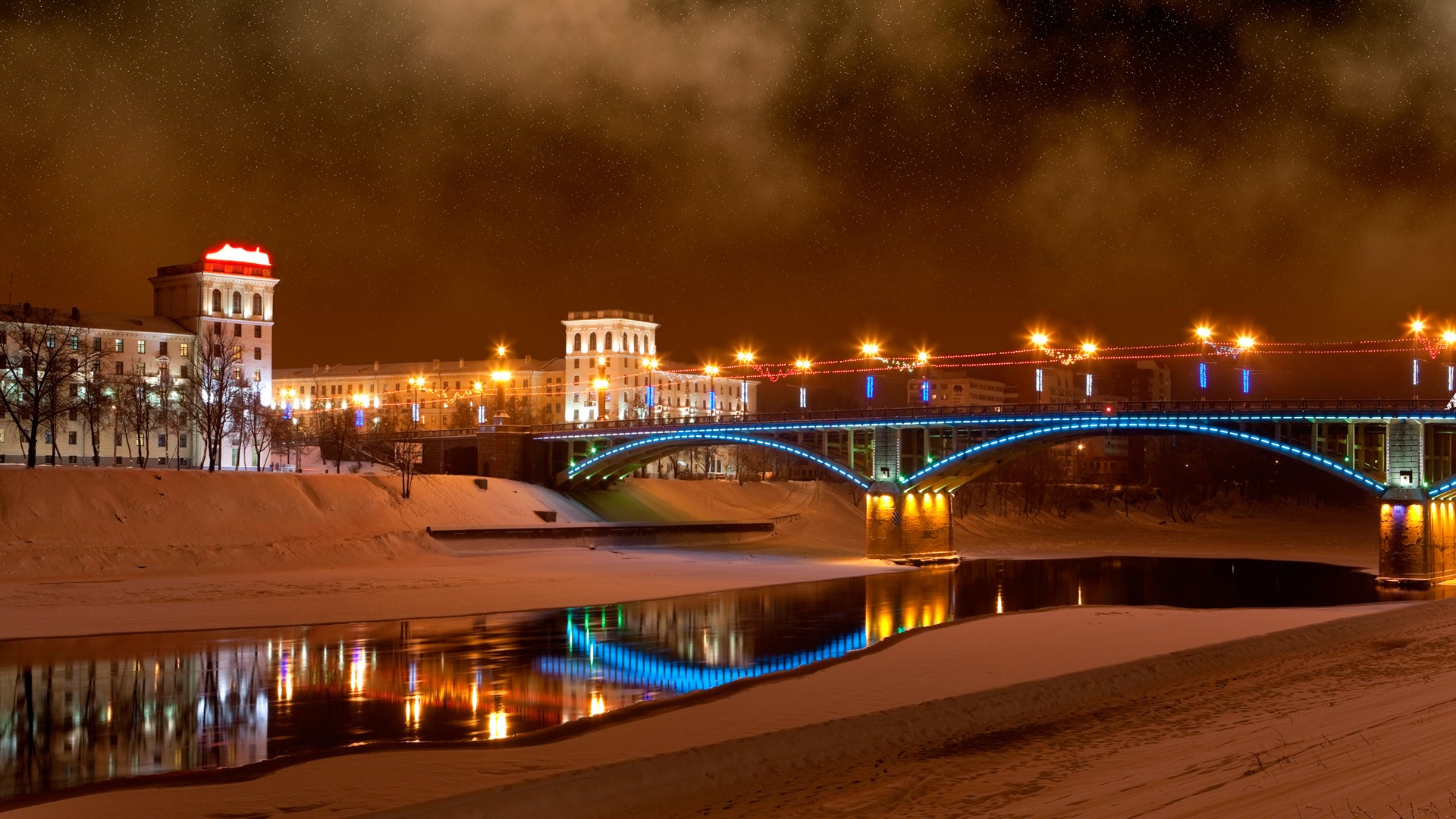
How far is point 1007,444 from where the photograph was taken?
69.7 metres

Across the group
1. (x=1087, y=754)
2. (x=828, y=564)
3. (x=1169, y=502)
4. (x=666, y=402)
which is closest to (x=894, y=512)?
(x=828, y=564)

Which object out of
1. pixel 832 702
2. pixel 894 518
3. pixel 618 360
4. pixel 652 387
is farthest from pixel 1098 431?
pixel 618 360

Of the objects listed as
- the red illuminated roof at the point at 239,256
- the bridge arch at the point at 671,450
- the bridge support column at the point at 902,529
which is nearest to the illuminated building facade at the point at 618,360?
the red illuminated roof at the point at 239,256

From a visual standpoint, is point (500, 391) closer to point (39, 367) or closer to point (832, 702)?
point (39, 367)

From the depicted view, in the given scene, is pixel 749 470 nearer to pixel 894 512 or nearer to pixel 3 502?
pixel 894 512

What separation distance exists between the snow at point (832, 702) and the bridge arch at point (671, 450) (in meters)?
16.9

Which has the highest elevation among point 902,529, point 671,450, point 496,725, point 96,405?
point 96,405

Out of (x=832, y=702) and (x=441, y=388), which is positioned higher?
(x=441, y=388)

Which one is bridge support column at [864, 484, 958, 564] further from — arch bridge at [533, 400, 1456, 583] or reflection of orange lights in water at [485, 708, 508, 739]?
reflection of orange lights in water at [485, 708, 508, 739]

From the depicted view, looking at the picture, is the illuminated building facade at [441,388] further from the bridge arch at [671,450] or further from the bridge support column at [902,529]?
the bridge support column at [902,529]

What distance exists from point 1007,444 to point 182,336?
255 ft

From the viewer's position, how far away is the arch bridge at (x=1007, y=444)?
2322 inches

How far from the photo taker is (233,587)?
46344mm

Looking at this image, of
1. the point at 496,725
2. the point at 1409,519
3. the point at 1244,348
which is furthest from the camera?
the point at 1409,519
